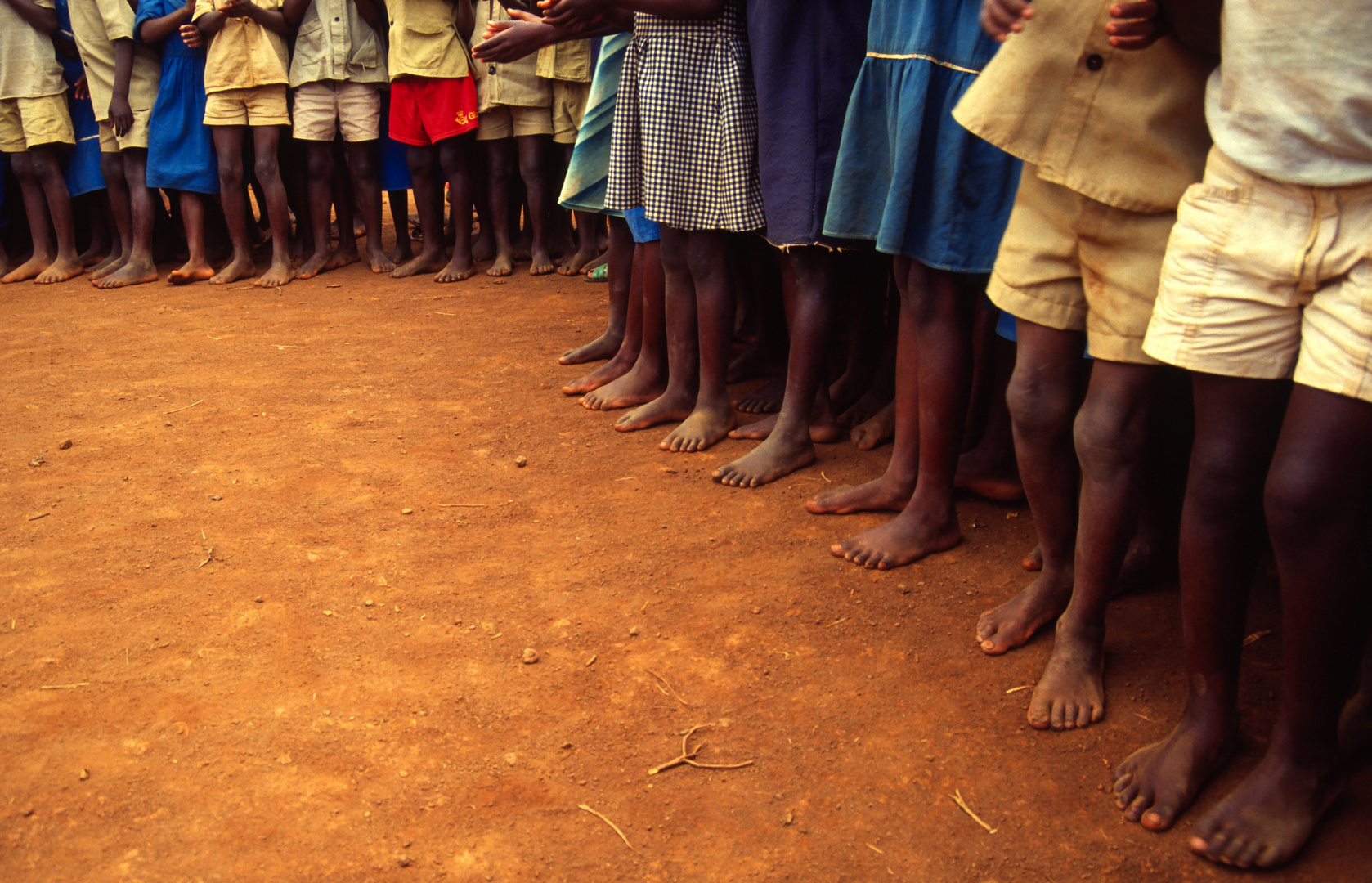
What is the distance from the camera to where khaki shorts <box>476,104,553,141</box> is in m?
5.73

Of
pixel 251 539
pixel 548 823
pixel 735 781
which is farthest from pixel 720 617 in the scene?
pixel 251 539

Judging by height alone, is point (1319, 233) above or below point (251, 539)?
above

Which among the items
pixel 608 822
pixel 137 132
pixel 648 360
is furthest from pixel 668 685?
pixel 137 132

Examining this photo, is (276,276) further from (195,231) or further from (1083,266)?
(1083,266)

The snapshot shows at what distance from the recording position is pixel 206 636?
232cm

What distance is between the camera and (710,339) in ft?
11.1

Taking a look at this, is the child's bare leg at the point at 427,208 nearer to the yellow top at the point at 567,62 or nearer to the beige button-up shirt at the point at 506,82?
the beige button-up shirt at the point at 506,82

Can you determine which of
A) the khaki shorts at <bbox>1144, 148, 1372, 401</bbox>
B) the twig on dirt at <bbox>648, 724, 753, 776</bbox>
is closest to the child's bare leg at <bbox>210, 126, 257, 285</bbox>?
the twig on dirt at <bbox>648, 724, 753, 776</bbox>

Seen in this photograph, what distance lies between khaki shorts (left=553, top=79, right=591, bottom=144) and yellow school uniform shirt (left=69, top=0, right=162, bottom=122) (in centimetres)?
239

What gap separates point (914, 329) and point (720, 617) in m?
0.89

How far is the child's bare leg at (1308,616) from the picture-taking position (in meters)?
1.43

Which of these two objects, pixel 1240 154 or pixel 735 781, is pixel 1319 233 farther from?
pixel 735 781

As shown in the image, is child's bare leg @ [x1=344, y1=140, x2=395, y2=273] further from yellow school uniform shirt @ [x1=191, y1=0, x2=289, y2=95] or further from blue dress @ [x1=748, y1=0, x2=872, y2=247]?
blue dress @ [x1=748, y1=0, x2=872, y2=247]

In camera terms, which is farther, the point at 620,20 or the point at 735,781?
the point at 620,20
